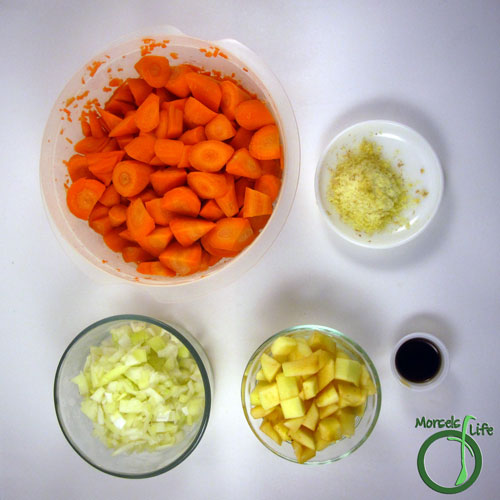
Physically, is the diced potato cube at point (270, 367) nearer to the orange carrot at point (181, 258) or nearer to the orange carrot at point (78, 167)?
the orange carrot at point (181, 258)

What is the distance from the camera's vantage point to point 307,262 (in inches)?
55.6

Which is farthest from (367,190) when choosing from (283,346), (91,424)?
(91,424)

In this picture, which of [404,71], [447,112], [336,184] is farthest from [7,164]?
[447,112]

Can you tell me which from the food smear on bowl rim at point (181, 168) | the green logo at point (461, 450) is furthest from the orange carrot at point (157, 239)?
the green logo at point (461, 450)

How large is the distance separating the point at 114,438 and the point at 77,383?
0.65ft

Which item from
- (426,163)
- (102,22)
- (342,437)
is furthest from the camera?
(102,22)

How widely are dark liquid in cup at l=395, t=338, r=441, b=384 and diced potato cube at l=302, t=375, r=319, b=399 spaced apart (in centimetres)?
A: 30

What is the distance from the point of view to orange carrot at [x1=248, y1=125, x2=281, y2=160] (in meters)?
1.23

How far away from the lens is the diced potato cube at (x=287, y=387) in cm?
119

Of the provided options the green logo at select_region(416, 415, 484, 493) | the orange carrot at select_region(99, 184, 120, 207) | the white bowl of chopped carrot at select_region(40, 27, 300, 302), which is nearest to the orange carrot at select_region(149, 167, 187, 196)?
the white bowl of chopped carrot at select_region(40, 27, 300, 302)

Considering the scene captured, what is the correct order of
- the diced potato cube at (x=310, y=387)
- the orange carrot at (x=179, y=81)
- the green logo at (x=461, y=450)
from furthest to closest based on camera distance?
the green logo at (x=461, y=450) → the orange carrot at (x=179, y=81) → the diced potato cube at (x=310, y=387)

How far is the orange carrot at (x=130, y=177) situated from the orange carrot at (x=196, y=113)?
0.61 ft

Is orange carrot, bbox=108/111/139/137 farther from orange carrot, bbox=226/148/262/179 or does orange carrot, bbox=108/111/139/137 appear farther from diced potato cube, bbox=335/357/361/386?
diced potato cube, bbox=335/357/361/386

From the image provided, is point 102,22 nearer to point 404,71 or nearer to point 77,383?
point 404,71
